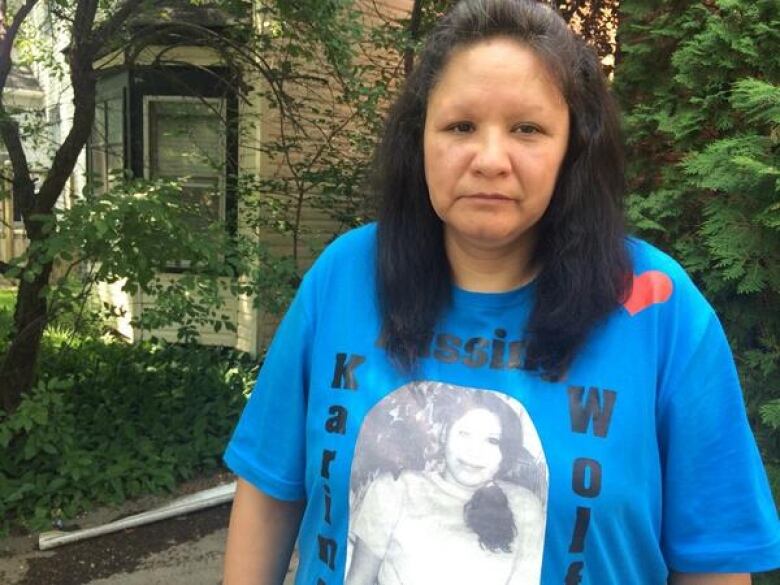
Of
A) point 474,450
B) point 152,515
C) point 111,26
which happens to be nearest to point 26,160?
point 111,26

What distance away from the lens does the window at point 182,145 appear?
7.26 metres

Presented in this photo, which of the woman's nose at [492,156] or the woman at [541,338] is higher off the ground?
the woman's nose at [492,156]

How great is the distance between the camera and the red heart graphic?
1.22 m

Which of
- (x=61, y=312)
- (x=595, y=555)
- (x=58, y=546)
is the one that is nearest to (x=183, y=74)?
(x=61, y=312)

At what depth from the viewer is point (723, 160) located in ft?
7.73

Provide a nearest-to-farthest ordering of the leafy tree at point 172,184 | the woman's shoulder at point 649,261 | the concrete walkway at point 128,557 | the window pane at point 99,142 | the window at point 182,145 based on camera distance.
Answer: the woman's shoulder at point 649,261 → the concrete walkway at point 128,557 → the leafy tree at point 172,184 → the window at point 182,145 → the window pane at point 99,142

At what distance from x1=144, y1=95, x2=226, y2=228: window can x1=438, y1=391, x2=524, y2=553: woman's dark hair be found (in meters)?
6.20

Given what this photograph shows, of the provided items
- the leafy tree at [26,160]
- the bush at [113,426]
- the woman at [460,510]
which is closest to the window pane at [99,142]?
the bush at [113,426]

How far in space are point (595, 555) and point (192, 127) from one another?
687cm

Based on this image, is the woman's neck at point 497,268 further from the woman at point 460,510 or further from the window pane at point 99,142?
the window pane at point 99,142

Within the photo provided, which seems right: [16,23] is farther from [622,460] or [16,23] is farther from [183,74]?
[622,460]

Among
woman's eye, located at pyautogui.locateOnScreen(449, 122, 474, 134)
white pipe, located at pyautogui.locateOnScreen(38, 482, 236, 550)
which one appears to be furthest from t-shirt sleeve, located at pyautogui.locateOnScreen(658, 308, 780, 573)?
white pipe, located at pyautogui.locateOnScreen(38, 482, 236, 550)

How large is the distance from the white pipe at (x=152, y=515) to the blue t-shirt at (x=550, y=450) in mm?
3247

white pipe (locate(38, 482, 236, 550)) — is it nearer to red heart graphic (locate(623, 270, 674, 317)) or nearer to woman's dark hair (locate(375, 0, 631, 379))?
woman's dark hair (locate(375, 0, 631, 379))
